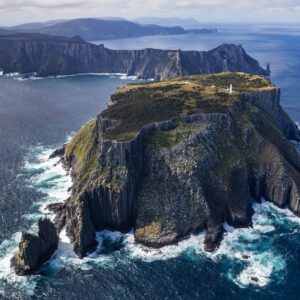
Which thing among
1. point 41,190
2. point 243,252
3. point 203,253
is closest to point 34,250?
point 41,190

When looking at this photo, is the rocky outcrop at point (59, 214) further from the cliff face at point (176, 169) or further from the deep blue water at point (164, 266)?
the cliff face at point (176, 169)

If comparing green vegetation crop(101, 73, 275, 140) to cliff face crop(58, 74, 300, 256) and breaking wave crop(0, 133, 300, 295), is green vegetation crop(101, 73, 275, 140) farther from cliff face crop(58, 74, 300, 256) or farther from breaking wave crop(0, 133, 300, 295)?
breaking wave crop(0, 133, 300, 295)

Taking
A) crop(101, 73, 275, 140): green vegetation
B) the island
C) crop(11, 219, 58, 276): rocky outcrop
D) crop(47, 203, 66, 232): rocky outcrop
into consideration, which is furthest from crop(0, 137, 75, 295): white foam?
crop(101, 73, 275, 140): green vegetation

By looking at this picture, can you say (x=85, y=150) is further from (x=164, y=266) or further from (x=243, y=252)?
(x=243, y=252)

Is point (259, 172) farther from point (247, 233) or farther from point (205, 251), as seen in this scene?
point (205, 251)

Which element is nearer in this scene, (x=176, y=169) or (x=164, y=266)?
(x=164, y=266)

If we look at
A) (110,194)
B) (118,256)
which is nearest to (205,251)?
(118,256)
